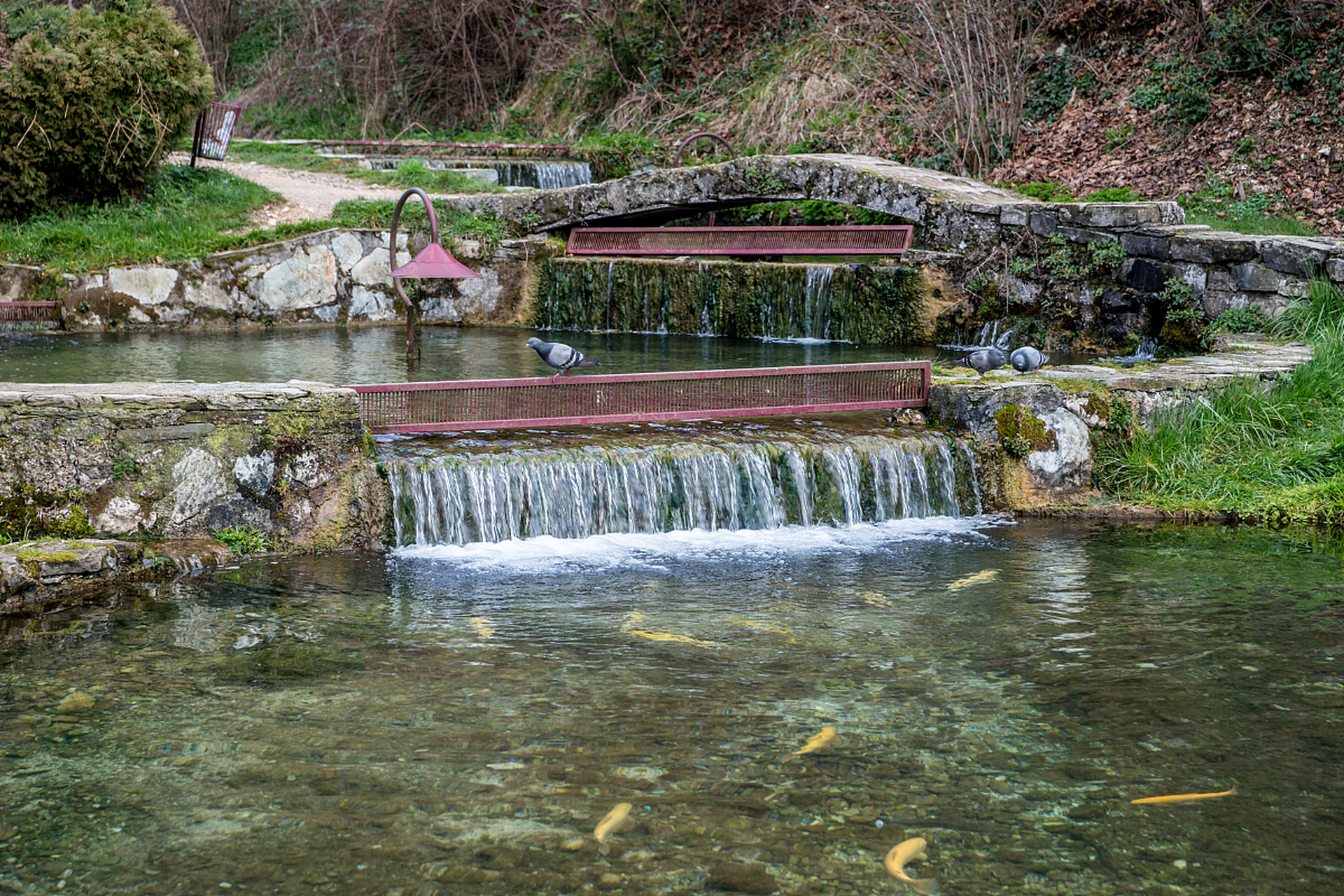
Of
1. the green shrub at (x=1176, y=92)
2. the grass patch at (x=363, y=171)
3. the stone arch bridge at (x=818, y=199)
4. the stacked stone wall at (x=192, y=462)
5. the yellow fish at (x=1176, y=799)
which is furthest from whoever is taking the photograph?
the grass patch at (x=363, y=171)

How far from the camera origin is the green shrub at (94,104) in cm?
1399

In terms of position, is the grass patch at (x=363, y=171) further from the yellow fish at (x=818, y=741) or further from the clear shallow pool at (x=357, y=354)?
the yellow fish at (x=818, y=741)

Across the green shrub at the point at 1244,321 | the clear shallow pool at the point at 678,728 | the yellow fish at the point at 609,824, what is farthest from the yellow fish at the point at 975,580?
the green shrub at the point at 1244,321

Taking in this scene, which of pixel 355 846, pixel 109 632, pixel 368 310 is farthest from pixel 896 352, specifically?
pixel 355 846

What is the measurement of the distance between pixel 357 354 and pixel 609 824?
344 inches

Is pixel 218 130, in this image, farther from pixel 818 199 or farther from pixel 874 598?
pixel 874 598

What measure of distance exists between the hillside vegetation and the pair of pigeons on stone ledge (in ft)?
16.8

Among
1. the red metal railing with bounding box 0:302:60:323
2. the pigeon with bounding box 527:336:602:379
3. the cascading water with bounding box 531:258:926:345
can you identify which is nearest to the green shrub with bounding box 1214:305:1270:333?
the cascading water with bounding box 531:258:926:345

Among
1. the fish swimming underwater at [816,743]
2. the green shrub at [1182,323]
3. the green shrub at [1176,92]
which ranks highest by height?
the green shrub at [1176,92]

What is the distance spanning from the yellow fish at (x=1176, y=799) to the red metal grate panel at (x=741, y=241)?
9.87m

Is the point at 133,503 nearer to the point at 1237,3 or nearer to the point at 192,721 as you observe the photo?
the point at 192,721

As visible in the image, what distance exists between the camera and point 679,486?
7.53 metres

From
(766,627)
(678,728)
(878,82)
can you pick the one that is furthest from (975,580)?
(878,82)

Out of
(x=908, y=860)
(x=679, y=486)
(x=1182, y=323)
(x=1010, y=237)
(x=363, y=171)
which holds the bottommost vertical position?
(x=908, y=860)
